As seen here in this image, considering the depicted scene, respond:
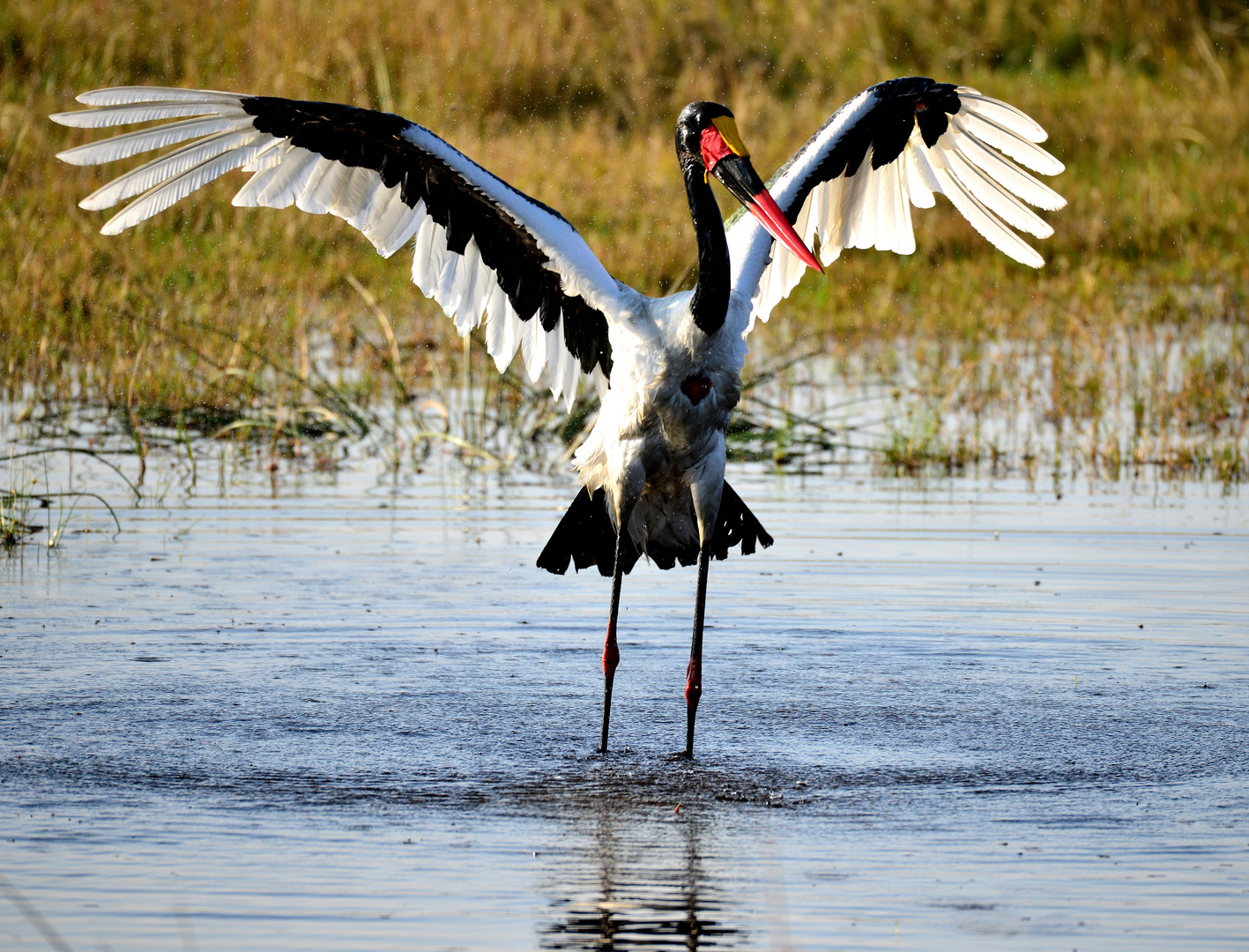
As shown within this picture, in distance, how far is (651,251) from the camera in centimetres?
1235

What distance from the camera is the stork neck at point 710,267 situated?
16.0 ft

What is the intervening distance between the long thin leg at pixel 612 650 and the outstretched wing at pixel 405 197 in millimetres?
554

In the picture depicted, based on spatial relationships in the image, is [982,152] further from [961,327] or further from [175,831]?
[961,327]

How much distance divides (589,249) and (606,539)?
2.94 ft

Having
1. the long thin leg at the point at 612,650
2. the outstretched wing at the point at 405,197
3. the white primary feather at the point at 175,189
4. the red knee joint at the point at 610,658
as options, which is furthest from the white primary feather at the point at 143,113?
the red knee joint at the point at 610,658

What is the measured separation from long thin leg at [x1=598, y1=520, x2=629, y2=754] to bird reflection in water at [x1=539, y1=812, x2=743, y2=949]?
0.74m

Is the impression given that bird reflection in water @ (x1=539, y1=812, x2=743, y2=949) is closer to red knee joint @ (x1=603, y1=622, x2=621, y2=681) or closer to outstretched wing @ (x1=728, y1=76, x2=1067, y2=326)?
red knee joint @ (x1=603, y1=622, x2=621, y2=681)

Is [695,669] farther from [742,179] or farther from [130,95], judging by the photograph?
[130,95]

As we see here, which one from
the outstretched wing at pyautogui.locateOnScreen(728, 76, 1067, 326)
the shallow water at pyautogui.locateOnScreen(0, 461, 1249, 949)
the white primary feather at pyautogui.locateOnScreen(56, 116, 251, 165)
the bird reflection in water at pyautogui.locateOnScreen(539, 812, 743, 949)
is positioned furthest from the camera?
the outstretched wing at pyautogui.locateOnScreen(728, 76, 1067, 326)

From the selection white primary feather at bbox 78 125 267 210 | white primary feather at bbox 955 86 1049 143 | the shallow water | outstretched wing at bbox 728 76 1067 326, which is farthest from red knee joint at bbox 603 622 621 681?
white primary feather at bbox 955 86 1049 143

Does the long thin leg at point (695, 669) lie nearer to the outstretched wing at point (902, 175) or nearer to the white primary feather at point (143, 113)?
the outstretched wing at point (902, 175)

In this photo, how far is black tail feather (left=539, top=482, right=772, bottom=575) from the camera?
5402 mm

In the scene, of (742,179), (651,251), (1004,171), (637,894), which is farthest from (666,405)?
(651,251)

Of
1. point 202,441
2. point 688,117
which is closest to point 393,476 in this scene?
point 202,441
